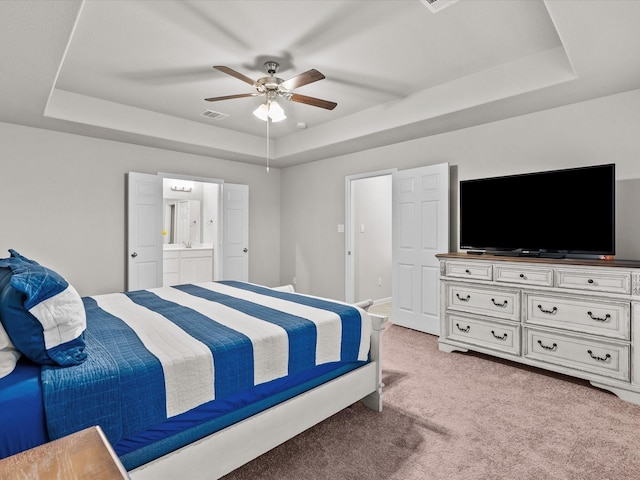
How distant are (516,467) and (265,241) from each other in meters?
4.97

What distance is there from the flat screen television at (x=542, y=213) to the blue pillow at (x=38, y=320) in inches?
135

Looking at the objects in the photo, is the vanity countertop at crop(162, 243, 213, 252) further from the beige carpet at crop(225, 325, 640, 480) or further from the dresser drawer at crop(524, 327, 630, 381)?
the dresser drawer at crop(524, 327, 630, 381)

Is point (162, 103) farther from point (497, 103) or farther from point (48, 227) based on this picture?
point (497, 103)

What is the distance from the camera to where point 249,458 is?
169 centimetres

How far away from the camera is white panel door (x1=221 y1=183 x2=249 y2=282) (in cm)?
550

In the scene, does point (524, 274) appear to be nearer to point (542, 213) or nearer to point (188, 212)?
point (542, 213)

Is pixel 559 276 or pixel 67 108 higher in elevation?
pixel 67 108

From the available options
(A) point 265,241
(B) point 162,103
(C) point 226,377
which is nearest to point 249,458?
(C) point 226,377

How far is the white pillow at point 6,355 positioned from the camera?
1.32 meters

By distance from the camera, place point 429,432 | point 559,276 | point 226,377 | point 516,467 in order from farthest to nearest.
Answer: point 559,276
point 429,432
point 516,467
point 226,377

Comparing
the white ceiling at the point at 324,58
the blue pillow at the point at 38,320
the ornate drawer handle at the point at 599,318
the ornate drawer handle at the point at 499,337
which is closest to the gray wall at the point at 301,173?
the white ceiling at the point at 324,58

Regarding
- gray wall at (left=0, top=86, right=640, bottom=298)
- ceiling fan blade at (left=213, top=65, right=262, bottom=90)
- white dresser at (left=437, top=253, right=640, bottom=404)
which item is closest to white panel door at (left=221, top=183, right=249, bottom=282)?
gray wall at (left=0, top=86, right=640, bottom=298)

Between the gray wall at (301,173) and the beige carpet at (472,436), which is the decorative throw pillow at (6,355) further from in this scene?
the gray wall at (301,173)

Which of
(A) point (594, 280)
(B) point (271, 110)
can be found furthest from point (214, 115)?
(A) point (594, 280)
